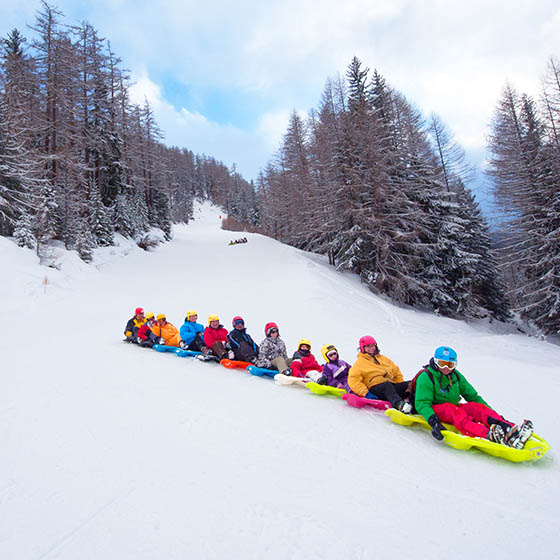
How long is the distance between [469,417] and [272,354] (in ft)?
13.2

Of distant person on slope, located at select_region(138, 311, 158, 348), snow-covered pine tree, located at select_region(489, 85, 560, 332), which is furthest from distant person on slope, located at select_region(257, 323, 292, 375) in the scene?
snow-covered pine tree, located at select_region(489, 85, 560, 332)

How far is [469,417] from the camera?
4.01 meters

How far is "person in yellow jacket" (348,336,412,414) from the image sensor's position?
494 centimetres

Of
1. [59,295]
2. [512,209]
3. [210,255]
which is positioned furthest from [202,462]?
[210,255]

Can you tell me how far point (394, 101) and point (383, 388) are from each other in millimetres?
25178

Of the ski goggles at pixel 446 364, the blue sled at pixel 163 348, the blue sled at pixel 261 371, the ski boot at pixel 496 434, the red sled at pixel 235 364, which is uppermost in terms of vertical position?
the blue sled at pixel 163 348

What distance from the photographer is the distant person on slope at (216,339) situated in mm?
7883

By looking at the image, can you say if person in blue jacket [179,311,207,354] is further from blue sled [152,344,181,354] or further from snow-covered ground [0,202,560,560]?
snow-covered ground [0,202,560,560]

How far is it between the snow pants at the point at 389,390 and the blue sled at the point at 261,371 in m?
A: 2.35

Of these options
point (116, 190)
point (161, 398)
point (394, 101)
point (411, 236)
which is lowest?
point (161, 398)

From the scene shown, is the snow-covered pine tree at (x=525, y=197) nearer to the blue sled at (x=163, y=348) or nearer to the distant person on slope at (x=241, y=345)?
the distant person on slope at (x=241, y=345)

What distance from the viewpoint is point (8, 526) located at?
237cm

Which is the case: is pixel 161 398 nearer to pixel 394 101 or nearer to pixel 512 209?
pixel 512 209

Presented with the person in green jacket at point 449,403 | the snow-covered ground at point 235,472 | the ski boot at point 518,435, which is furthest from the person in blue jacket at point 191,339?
the ski boot at point 518,435
